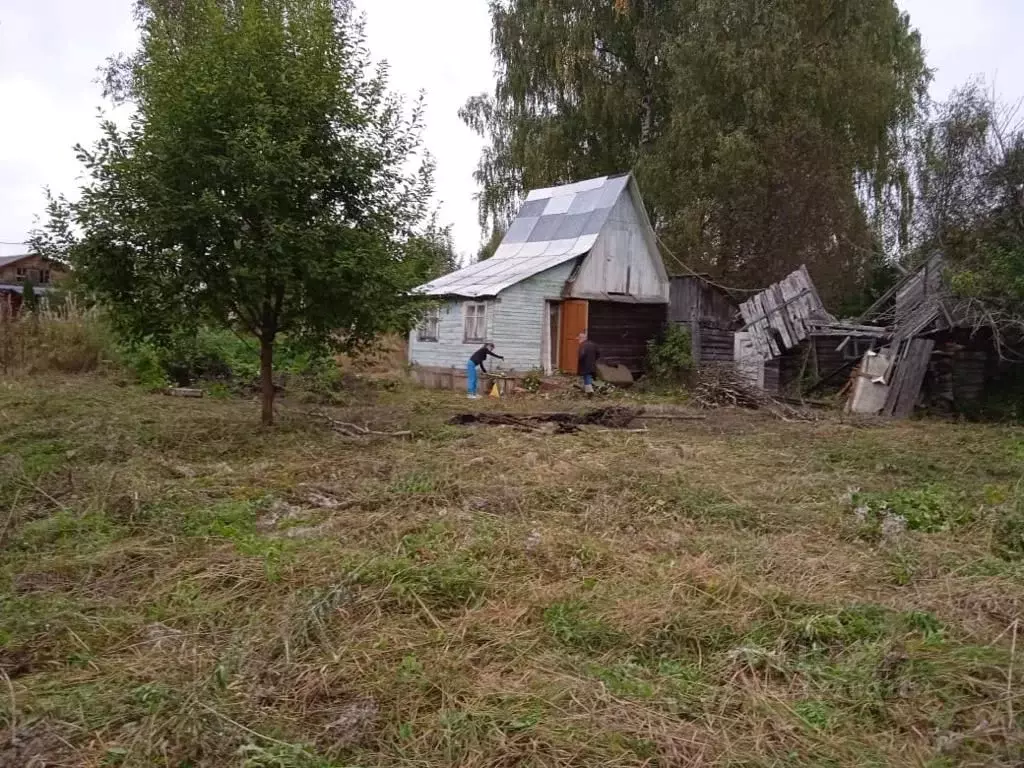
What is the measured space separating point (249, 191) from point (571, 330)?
11389 millimetres

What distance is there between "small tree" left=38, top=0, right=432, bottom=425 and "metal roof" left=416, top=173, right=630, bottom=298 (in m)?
8.50

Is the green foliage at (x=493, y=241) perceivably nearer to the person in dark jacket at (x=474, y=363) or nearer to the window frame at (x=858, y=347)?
the person in dark jacket at (x=474, y=363)

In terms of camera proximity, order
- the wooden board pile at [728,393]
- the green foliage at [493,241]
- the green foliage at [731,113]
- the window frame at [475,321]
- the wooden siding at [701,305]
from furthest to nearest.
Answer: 1. the green foliage at [493,241]
2. the green foliage at [731,113]
3. the wooden siding at [701,305]
4. the window frame at [475,321]
5. the wooden board pile at [728,393]

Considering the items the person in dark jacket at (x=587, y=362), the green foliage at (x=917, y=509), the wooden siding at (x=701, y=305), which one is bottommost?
the green foliage at (x=917, y=509)

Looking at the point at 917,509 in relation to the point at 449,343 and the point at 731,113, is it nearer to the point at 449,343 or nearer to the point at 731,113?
the point at 449,343

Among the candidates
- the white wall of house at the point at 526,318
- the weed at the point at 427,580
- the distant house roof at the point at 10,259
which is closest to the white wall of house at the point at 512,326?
the white wall of house at the point at 526,318

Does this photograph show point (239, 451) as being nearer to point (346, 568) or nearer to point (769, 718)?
point (346, 568)

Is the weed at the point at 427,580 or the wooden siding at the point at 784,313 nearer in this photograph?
the weed at the point at 427,580

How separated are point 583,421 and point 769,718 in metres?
8.65

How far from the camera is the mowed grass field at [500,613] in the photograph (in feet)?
10.6

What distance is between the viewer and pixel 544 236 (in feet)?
69.8

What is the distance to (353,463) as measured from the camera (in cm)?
829

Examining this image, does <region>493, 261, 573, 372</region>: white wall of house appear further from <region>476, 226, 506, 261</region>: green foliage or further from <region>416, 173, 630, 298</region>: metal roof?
<region>476, 226, 506, 261</region>: green foliage

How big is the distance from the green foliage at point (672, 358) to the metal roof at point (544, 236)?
296cm
